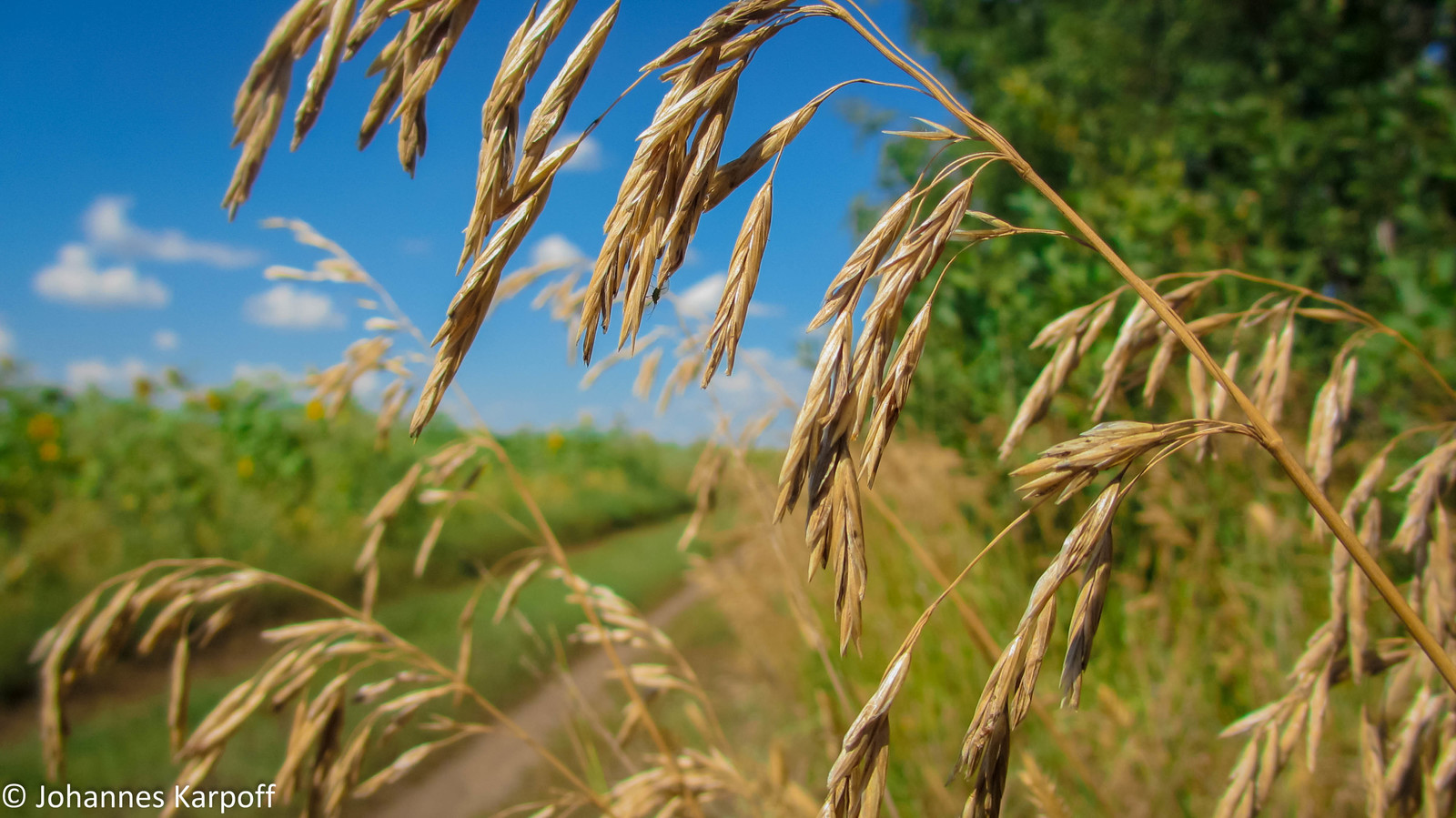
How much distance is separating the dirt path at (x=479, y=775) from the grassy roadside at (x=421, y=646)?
25 cm

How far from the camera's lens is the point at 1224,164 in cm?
500

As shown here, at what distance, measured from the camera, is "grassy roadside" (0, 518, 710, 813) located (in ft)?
8.39

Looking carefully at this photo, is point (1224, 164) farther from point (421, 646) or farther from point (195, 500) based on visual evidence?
point (195, 500)

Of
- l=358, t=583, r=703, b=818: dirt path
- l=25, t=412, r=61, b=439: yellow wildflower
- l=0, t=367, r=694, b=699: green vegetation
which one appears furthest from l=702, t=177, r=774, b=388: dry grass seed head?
l=25, t=412, r=61, b=439: yellow wildflower

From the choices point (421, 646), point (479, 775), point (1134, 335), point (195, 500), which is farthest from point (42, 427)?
point (1134, 335)

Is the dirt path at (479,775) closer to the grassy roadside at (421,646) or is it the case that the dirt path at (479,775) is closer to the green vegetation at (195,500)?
the grassy roadside at (421,646)

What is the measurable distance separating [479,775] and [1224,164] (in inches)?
238

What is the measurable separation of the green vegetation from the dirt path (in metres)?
0.88

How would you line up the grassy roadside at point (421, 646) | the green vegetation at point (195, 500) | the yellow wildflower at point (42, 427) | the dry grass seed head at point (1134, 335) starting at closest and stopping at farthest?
the dry grass seed head at point (1134, 335) < the grassy roadside at point (421, 646) < the green vegetation at point (195, 500) < the yellow wildflower at point (42, 427)

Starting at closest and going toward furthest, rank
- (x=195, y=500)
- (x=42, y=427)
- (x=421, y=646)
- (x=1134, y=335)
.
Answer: (x=1134, y=335) → (x=421, y=646) → (x=42, y=427) → (x=195, y=500)

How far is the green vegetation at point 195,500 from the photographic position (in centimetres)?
392

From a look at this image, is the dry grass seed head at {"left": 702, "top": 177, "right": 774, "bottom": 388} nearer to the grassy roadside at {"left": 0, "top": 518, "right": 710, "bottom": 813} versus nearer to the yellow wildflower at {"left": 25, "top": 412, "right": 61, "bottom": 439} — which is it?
the grassy roadside at {"left": 0, "top": 518, "right": 710, "bottom": 813}

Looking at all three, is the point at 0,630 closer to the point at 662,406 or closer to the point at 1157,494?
the point at 662,406

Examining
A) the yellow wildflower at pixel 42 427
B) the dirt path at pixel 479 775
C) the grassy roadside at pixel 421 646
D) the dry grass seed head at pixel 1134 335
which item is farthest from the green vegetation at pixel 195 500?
the dry grass seed head at pixel 1134 335
